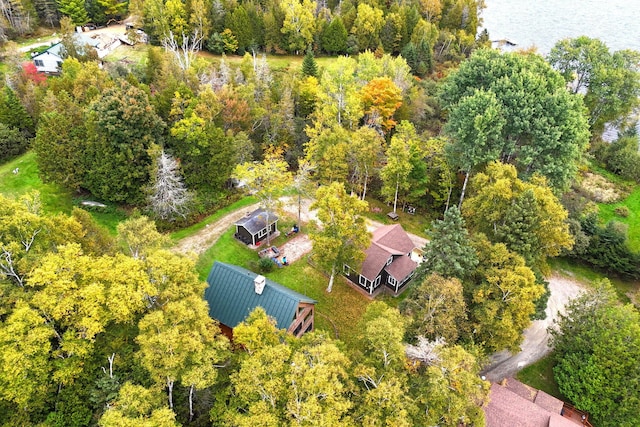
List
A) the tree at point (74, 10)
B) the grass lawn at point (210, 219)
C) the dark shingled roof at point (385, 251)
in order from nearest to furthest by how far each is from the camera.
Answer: the dark shingled roof at point (385, 251)
the grass lawn at point (210, 219)
the tree at point (74, 10)

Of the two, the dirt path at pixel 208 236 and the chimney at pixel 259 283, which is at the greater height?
the chimney at pixel 259 283

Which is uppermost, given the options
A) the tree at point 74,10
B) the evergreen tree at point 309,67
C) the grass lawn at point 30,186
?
the tree at point 74,10

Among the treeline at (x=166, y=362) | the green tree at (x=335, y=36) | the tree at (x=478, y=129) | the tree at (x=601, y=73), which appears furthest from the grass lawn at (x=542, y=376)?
the green tree at (x=335, y=36)

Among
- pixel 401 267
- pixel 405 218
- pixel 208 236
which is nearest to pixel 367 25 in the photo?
pixel 405 218

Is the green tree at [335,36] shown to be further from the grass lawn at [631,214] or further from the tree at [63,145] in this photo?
the grass lawn at [631,214]

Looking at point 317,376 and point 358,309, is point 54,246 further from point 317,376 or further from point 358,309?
point 358,309

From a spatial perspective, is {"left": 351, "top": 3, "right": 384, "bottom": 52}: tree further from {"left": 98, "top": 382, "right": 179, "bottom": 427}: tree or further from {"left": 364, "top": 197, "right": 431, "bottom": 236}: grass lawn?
{"left": 98, "top": 382, "right": 179, "bottom": 427}: tree

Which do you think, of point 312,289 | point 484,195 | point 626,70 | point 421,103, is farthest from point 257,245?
point 626,70

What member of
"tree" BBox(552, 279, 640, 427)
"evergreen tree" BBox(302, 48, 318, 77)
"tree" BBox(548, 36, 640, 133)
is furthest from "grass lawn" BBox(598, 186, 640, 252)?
"evergreen tree" BBox(302, 48, 318, 77)

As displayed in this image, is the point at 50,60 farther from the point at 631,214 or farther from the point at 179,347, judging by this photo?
the point at 631,214

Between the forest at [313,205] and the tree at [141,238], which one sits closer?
the forest at [313,205]
